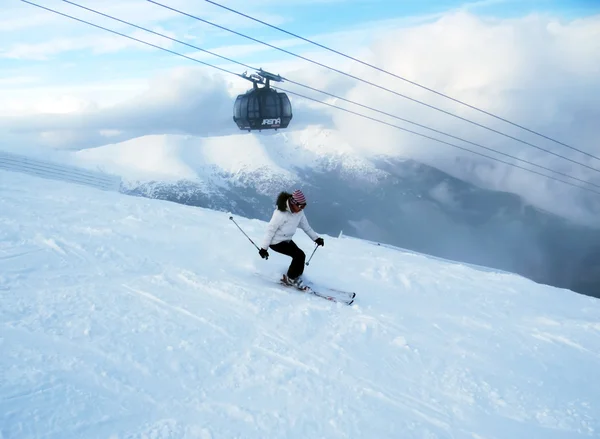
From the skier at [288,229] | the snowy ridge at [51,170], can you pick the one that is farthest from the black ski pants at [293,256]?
the snowy ridge at [51,170]

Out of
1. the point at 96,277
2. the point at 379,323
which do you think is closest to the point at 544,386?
the point at 379,323

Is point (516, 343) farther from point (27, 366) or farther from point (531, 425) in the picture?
point (27, 366)

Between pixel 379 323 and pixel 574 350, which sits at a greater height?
pixel 574 350

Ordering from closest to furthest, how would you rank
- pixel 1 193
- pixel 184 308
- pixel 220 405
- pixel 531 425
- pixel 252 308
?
1. pixel 220 405
2. pixel 531 425
3. pixel 184 308
4. pixel 252 308
5. pixel 1 193

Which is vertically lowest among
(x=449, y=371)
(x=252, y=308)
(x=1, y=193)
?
(x=1, y=193)

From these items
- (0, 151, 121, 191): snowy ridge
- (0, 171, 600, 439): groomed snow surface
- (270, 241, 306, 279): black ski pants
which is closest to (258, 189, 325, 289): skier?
(270, 241, 306, 279): black ski pants

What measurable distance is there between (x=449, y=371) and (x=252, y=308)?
3.27 metres

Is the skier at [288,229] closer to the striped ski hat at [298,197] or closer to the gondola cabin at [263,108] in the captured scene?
the striped ski hat at [298,197]

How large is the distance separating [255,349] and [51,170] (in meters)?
22.1

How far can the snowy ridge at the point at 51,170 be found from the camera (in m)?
22.3

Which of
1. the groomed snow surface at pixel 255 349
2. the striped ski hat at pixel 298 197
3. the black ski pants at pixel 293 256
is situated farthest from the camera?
the black ski pants at pixel 293 256

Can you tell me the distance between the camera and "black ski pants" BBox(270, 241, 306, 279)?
9.23m

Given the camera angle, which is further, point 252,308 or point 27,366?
point 252,308

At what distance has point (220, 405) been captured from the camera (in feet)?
14.5
